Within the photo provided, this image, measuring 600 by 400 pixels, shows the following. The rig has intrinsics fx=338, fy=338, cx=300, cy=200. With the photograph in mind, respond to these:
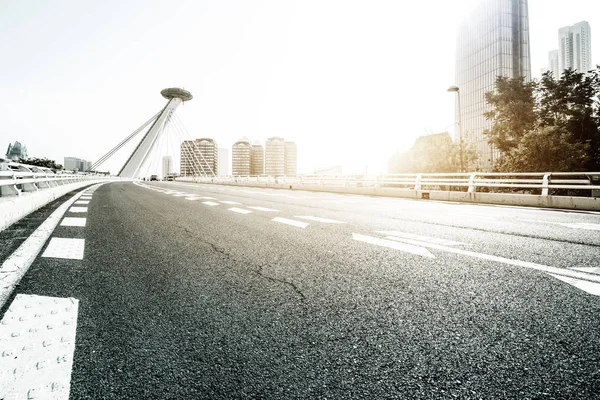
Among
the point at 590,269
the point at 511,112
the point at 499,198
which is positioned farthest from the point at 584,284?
the point at 511,112

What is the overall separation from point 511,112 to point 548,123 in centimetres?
412

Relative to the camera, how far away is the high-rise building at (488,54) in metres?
104

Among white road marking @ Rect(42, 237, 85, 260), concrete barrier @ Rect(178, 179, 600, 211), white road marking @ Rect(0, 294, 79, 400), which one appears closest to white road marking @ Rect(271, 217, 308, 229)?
white road marking @ Rect(42, 237, 85, 260)

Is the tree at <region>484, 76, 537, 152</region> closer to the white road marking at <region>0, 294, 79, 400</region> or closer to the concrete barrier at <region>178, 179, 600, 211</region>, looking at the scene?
the concrete barrier at <region>178, 179, 600, 211</region>

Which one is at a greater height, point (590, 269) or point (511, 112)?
point (511, 112)

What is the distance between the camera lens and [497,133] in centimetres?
4216

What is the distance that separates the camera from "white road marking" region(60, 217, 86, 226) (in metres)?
6.38

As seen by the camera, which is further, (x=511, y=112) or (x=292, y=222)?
(x=511, y=112)

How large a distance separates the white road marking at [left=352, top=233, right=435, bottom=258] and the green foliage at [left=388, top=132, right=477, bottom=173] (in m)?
50.8

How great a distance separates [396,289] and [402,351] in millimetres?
987

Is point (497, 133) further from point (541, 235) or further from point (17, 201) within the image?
point (17, 201)

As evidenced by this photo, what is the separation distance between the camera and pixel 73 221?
267 inches

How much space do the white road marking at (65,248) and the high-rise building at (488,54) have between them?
109 metres

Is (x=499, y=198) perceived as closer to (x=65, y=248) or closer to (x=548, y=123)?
(x=65, y=248)
